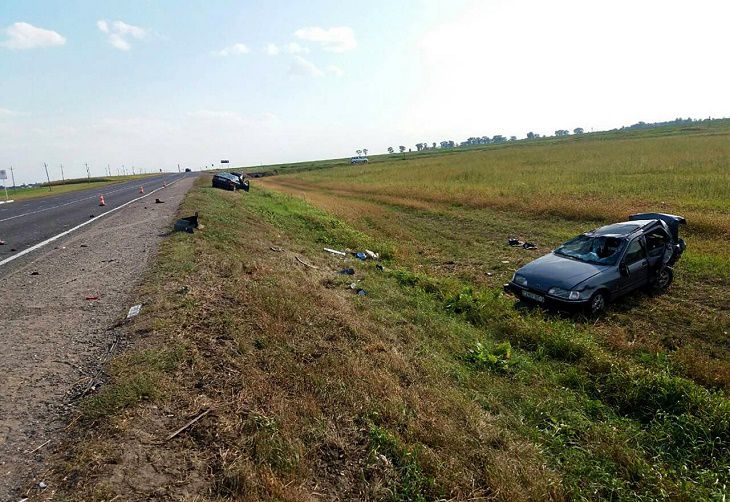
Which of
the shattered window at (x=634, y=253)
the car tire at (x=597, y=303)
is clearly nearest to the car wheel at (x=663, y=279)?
the shattered window at (x=634, y=253)

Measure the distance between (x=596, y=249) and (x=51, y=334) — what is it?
9.12 meters

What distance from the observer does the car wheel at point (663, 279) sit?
8.76m

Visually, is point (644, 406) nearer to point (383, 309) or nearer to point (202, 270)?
point (383, 309)

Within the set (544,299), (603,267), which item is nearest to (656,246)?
(603,267)

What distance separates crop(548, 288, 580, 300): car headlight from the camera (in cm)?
732

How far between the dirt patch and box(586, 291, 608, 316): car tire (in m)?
7.33

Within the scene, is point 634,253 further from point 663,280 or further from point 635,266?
point 663,280

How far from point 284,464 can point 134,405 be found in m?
1.37

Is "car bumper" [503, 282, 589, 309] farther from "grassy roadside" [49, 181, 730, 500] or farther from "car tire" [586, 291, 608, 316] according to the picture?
"grassy roadside" [49, 181, 730, 500]

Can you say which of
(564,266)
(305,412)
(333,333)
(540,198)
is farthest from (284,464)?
(540,198)

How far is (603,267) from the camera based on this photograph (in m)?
7.85

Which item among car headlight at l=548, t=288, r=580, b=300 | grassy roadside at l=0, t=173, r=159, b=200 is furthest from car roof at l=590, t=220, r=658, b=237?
grassy roadside at l=0, t=173, r=159, b=200

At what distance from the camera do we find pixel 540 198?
2027 cm

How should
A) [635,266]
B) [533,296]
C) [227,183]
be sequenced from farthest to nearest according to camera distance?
1. [227,183]
2. [635,266]
3. [533,296]
